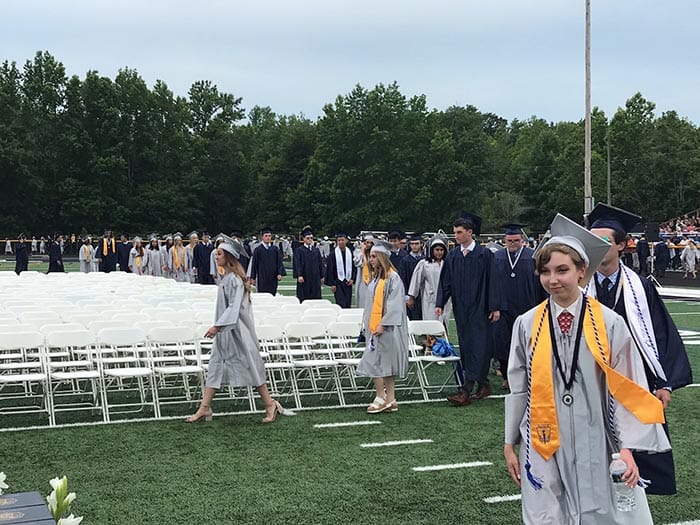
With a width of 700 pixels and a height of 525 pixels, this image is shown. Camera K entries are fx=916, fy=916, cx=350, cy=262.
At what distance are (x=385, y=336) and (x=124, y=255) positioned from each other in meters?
25.0

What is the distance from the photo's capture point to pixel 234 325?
848 cm

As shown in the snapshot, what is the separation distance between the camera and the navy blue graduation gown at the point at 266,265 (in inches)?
701

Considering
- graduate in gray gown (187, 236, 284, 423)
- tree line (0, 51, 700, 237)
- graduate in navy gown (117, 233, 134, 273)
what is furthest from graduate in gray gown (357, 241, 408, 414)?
tree line (0, 51, 700, 237)

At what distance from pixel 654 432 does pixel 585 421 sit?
0.84ft

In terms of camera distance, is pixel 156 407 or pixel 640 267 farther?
pixel 640 267

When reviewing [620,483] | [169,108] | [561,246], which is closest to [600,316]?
[561,246]

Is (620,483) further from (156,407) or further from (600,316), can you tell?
(156,407)

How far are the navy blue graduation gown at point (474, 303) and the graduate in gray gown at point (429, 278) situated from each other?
275cm

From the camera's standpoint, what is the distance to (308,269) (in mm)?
17766

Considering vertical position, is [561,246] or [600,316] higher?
[561,246]

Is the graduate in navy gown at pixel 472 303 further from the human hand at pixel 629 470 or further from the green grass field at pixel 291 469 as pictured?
the human hand at pixel 629 470

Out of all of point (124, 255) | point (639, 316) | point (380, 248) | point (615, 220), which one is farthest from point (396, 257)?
point (124, 255)

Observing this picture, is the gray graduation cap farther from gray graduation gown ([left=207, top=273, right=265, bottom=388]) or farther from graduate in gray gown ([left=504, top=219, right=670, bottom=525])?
gray graduation gown ([left=207, top=273, right=265, bottom=388])

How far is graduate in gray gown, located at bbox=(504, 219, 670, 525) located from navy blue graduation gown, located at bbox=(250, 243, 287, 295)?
563 inches
